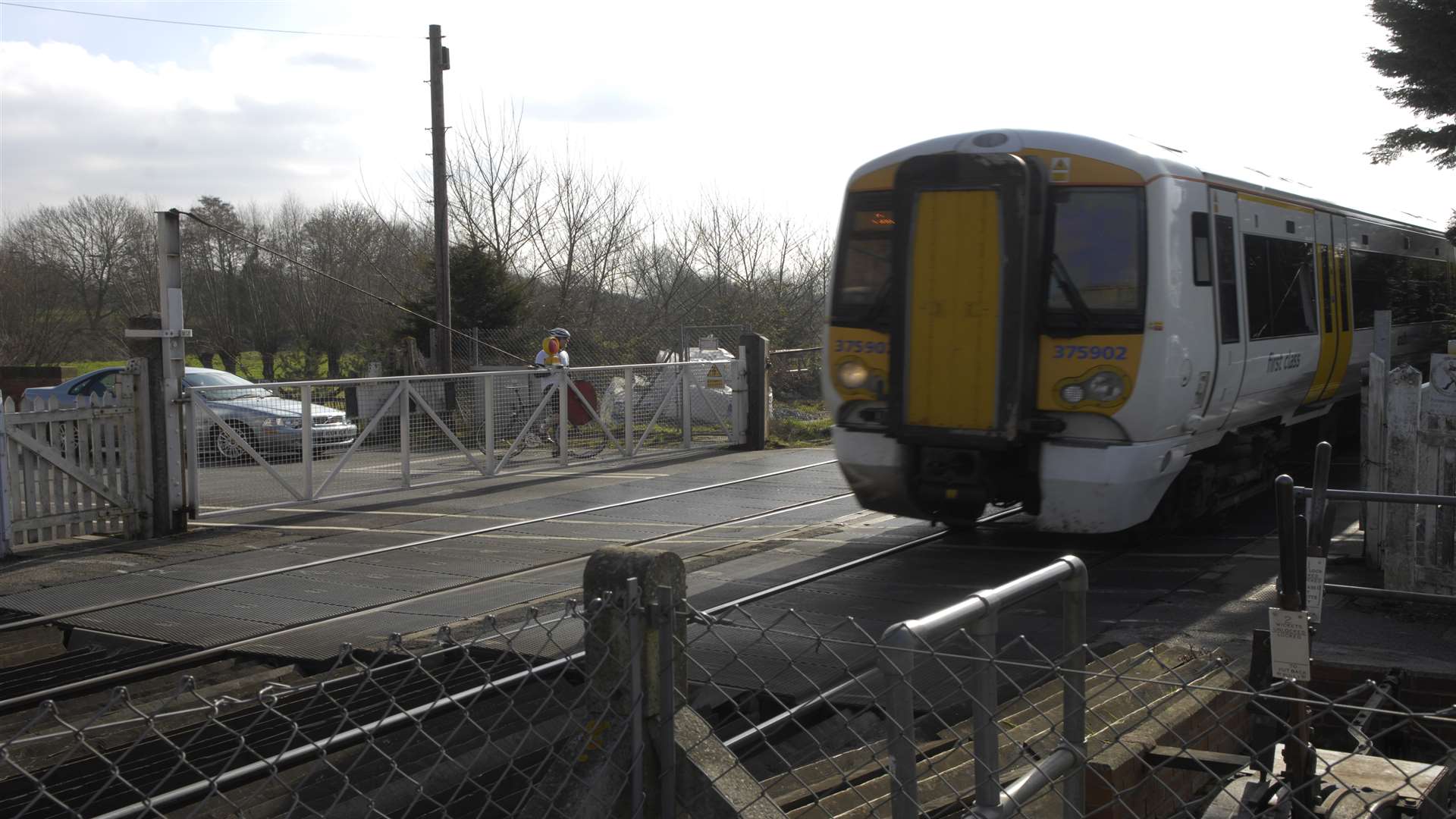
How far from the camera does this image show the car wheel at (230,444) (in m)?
11.9

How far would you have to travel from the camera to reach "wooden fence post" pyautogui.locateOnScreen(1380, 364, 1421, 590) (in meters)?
7.29

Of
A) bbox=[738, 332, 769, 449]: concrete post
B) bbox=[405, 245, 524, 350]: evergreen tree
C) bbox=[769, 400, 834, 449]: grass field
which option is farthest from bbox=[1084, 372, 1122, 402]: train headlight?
bbox=[405, 245, 524, 350]: evergreen tree

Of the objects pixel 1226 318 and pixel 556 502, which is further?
pixel 556 502

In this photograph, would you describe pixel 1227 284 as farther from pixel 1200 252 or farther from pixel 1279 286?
pixel 1279 286

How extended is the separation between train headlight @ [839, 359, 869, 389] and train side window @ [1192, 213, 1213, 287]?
244cm

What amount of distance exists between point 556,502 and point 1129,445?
6.93 metres

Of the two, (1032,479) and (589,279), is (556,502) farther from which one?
(589,279)

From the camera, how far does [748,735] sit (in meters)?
4.55

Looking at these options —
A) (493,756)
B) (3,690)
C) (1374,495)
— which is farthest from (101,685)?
(1374,495)

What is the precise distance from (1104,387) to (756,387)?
10.5 meters

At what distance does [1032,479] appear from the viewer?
866 centimetres

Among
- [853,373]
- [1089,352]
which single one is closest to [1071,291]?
[1089,352]

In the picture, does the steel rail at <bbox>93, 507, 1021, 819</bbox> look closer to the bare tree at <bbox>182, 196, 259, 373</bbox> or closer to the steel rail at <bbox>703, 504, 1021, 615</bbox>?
the steel rail at <bbox>703, 504, 1021, 615</bbox>

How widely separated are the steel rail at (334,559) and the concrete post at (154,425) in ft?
7.34
